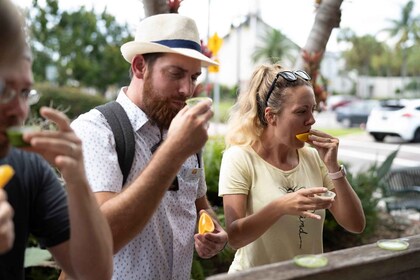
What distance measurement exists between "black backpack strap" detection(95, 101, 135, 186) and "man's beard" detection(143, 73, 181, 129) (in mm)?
104

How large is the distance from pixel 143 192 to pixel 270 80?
3.59ft

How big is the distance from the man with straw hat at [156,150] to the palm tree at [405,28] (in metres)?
52.4

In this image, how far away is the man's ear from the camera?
1.95 meters

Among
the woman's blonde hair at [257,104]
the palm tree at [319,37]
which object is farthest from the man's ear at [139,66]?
the palm tree at [319,37]

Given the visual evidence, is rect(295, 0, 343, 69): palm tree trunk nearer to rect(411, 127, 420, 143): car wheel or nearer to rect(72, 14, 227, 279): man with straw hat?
rect(72, 14, 227, 279): man with straw hat

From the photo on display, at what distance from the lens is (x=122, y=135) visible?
1.77 meters

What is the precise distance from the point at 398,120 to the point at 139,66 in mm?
14758

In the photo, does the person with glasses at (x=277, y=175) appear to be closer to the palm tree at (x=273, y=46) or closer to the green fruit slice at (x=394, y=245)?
the green fruit slice at (x=394, y=245)

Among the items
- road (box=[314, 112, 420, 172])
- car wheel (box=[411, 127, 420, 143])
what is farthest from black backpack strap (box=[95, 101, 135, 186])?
car wheel (box=[411, 127, 420, 143])

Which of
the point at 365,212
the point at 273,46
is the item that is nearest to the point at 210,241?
the point at 365,212

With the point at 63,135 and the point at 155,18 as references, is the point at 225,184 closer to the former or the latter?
the point at 155,18

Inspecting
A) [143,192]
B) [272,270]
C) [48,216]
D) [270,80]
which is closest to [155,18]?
[270,80]

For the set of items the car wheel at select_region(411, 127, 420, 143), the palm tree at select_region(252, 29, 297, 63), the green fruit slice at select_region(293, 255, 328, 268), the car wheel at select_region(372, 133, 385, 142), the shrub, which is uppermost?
the green fruit slice at select_region(293, 255, 328, 268)

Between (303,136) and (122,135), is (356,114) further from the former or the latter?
(122,135)
